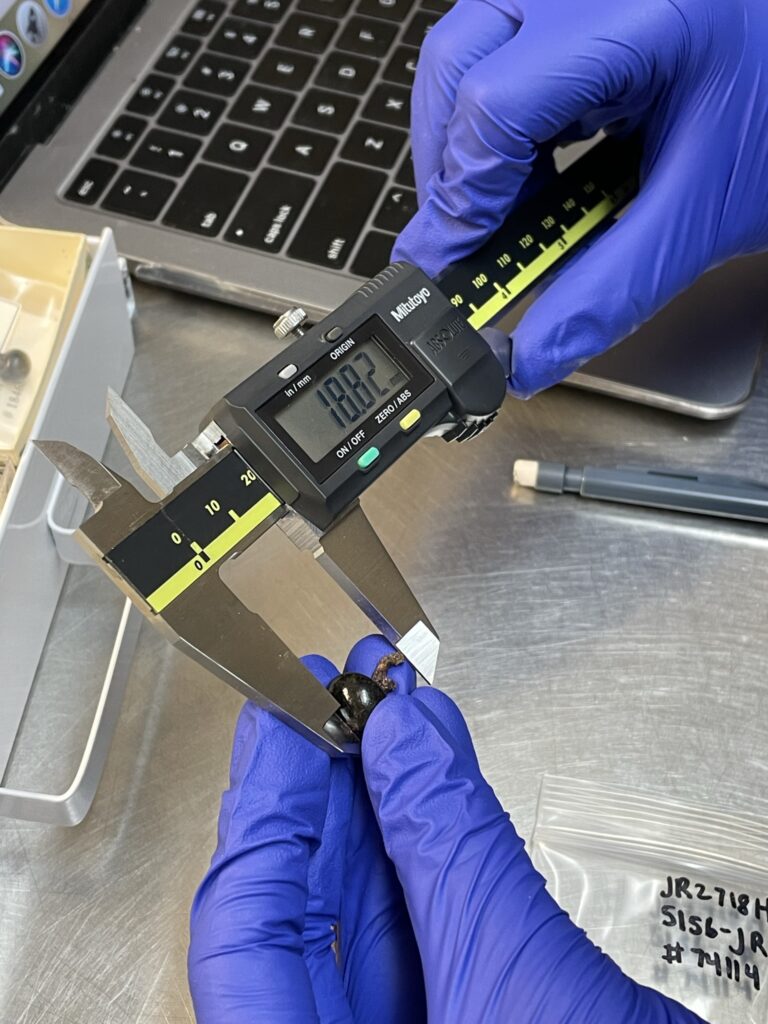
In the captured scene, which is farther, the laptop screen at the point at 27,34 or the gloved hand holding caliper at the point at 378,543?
the laptop screen at the point at 27,34

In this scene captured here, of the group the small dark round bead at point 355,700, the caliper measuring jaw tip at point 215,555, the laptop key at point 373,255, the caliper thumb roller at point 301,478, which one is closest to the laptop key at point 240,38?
the laptop key at point 373,255

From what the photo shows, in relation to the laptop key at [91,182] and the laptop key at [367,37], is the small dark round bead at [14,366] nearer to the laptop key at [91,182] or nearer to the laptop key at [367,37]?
the laptop key at [91,182]

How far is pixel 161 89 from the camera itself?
1.07 metres

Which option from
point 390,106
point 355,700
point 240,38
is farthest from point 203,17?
point 355,700

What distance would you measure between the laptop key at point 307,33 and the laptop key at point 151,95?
0.14m

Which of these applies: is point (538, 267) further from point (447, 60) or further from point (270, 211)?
point (270, 211)

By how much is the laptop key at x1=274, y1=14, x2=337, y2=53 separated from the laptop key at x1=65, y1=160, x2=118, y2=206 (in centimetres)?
27

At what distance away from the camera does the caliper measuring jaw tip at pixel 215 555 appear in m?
0.57

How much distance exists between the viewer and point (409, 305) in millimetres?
694

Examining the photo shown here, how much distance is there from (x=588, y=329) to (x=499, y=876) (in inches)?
17.6

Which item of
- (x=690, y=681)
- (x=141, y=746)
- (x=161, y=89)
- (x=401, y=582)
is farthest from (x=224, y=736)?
(x=161, y=89)

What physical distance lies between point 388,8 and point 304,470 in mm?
781

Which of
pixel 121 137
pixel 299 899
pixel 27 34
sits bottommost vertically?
pixel 299 899

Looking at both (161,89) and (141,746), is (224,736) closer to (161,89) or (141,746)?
(141,746)
